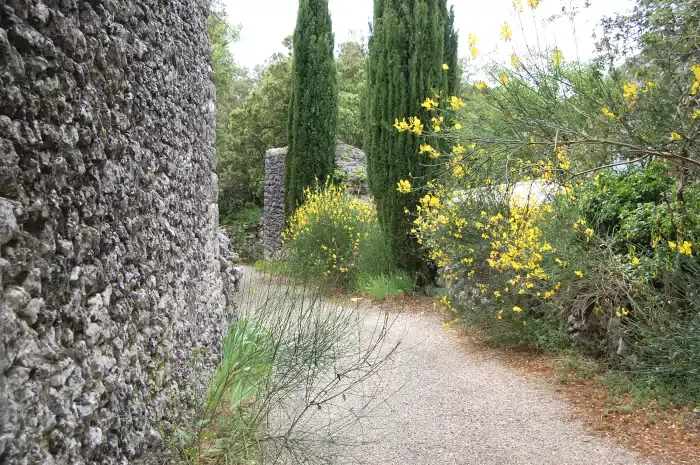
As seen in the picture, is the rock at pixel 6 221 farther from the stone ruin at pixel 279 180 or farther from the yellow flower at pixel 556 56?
the stone ruin at pixel 279 180

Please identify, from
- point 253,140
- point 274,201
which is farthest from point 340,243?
point 253,140

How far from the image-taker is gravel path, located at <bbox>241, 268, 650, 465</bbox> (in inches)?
135

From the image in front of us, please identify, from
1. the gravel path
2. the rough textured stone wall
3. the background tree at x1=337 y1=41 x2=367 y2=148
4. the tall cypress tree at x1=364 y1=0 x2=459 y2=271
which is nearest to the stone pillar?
the background tree at x1=337 y1=41 x2=367 y2=148

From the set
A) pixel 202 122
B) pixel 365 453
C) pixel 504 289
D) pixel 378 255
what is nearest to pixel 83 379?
pixel 365 453

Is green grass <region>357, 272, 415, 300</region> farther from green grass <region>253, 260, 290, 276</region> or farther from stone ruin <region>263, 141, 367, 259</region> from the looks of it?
stone ruin <region>263, 141, 367, 259</region>

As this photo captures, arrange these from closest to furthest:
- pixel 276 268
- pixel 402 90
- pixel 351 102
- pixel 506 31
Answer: pixel 506 31, pixel 402 90, pixel 276 268, pixel 351 102

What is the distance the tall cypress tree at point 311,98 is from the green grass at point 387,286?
439 centimetres

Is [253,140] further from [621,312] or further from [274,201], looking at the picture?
[621,312]

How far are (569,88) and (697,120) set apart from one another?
734mm

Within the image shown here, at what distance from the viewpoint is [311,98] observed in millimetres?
12602

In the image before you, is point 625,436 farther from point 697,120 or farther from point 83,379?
point 83,379

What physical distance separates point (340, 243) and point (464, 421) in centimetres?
557

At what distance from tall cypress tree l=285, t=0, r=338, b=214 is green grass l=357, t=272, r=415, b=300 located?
4.39 metres

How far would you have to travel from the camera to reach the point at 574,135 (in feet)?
11.5
